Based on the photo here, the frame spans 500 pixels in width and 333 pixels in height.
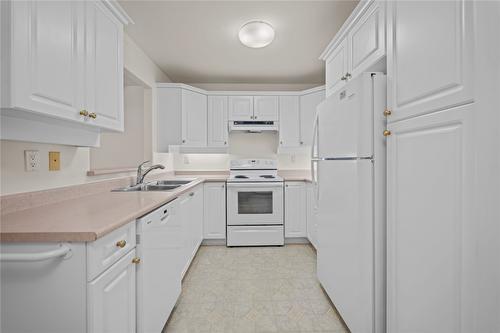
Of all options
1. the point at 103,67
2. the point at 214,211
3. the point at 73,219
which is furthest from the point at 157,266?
the point at 214,211

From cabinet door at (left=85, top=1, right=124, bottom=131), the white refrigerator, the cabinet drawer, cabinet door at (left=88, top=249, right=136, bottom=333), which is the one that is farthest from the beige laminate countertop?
the white refrigerator

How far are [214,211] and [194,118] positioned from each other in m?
1.35

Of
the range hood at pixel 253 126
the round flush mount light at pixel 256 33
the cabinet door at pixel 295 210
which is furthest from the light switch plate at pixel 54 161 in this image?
the cabinet door at pixel 295 210

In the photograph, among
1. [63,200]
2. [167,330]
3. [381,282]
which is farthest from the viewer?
[167,330]

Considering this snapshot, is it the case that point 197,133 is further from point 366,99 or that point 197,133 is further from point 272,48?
point 366,99

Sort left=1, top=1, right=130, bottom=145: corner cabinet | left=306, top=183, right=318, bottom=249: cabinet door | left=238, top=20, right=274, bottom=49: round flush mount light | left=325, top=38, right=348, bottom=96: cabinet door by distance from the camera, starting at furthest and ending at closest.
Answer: left=306, top=183, right=318, bottom=249: cabinet door → left=238, top=20, right=274, bottom=49: round flush mount light → left=325, top=38, right=348, bottom=96: cabinet door → left=1, top=1, right=130, bottom=145: corner cabinet

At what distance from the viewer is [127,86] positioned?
302cm

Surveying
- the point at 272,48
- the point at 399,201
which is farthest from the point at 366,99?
the point at 272,48

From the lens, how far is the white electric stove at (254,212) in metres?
3.23

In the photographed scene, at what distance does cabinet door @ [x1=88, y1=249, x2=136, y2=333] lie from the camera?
88 centimetres

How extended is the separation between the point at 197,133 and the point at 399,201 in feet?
9.36

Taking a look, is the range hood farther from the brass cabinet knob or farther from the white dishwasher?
the brass cabinet knob

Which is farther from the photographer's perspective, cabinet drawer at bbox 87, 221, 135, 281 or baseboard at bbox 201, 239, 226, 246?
baseboard at bbox 201, 239, 226, 246

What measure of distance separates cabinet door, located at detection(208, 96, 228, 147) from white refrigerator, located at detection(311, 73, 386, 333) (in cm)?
208
